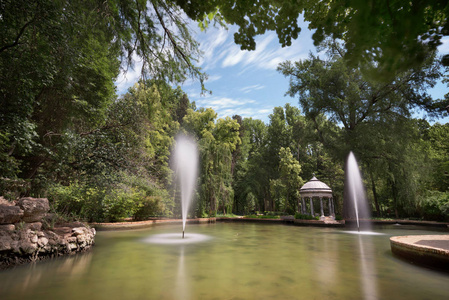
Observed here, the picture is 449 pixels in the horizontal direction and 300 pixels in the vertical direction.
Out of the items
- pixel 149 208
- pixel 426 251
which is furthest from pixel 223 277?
pixel 149 208

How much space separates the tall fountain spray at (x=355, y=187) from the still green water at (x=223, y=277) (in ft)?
40.3

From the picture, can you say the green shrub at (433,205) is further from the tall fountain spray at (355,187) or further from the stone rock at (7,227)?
the stone rock at (7,227)

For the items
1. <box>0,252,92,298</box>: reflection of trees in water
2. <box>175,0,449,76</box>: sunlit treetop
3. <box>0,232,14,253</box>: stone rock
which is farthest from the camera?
<box>0,232,14,253</box>: stone rock

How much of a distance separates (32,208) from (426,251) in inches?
391

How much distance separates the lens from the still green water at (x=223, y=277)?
3.59 metres

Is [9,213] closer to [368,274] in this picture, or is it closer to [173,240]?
[173,240]

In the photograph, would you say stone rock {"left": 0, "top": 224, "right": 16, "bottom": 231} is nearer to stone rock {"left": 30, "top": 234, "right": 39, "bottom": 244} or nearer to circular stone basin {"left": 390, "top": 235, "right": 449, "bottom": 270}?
stone rock {"left": 30, "top": 234, "right": 39, "bottom": 244}

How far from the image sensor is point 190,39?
4375 mm

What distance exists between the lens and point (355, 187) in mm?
19828

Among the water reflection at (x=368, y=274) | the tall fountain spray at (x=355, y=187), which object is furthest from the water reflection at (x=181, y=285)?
the tall fountain spray at (x=355, y=187)

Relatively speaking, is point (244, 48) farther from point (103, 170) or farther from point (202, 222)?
Answer: point (202, 222)

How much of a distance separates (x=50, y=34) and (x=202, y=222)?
16493mm

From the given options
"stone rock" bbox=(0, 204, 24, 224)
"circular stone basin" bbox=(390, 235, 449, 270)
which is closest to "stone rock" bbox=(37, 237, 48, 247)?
"stone rock" bbox=(0, 204, 24, 224)

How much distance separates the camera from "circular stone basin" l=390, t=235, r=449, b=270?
199 inches
